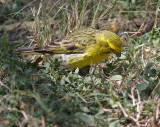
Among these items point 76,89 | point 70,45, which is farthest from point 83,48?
point 76,89

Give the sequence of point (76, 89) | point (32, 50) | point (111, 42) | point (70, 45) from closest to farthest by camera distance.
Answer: point (76, 89)
point (111, 42)
point (32, 50)
point (70, 45)

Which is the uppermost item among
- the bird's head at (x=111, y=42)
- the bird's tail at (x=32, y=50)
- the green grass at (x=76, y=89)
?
the bird's head at (x=111, y=42)

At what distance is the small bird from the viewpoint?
502 cm

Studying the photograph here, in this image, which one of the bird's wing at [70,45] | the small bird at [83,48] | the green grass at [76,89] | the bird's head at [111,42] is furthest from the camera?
the bird's wing at [70,45]

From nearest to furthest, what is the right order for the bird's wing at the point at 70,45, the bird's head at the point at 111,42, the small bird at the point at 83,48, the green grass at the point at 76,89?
1. the green grass at the point at 76,89
2. the bird's head at the point at 111,42
3. the small bird at the point at 83,48
4. the bird's wing at the point at 70,45

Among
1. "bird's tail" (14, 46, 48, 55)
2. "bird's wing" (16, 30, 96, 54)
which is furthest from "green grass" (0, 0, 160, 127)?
"bird's wing" (16, 30, 96, 54)

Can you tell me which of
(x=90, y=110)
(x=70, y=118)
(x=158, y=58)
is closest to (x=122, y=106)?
(x=90, y=110)

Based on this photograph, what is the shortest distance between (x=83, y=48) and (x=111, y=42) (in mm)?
548

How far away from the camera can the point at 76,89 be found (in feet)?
13.6

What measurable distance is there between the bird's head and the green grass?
0.22 metres

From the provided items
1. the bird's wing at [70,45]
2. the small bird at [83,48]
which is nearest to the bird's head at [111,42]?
the small bird at [83,48]

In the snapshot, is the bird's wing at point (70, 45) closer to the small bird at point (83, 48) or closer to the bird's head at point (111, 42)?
the small bird at point (83, 48)

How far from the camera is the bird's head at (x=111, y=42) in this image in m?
4.91

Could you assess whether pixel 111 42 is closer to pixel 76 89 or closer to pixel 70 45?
pixel 70 45
